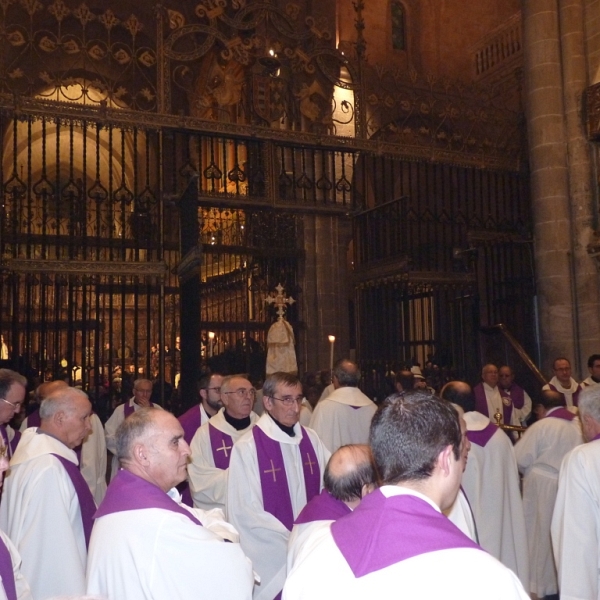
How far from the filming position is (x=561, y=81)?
37.6 feet

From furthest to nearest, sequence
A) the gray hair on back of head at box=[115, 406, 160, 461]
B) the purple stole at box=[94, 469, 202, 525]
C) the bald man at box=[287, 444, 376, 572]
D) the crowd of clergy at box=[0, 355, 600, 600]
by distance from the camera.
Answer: the bald man at box=[287, 444, 376, 572], the gray hair on back of head at box=[115, 406, 160, 461], the purple stole at box=[94, 469, 202, 525], the crowd of clergy at box=[0, 355, 600, 600]

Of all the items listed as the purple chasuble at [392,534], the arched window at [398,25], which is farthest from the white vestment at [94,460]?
the arched window at [398,25]

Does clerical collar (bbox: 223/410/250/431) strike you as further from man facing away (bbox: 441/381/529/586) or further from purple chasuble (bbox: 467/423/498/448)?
purple chasuble (bbox: 467/423/498/448)

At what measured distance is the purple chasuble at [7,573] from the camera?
8.45ft

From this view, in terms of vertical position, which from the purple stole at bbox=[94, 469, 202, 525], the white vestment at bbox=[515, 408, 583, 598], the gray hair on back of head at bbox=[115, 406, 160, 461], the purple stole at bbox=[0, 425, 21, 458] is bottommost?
the white vestment at bbox=[515, 408, 583, 598]

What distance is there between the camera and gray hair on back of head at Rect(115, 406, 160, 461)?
2.99m

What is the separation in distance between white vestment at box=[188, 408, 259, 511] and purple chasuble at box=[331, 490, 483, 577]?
3.63 m

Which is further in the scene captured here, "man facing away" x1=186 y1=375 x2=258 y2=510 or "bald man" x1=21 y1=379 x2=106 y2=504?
"bald man" x1=21 y1=379 x2=106 y2=504

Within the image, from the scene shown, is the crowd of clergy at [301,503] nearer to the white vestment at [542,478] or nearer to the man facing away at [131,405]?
the white vestment at [542,478]

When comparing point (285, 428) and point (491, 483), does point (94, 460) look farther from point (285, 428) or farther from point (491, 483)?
point (491, 483)

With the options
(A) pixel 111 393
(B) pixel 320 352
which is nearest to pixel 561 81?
(B) pixel 320 352

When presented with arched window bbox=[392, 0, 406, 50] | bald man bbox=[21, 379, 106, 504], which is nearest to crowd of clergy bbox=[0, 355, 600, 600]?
bald man bbox=[21, 379, 106, 504]

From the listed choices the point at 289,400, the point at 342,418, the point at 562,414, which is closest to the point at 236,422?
the point at 289,400

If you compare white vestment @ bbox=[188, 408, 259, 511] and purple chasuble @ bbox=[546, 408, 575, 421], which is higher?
purple chasuble @ bbox=[546, 408, 575, 421]
